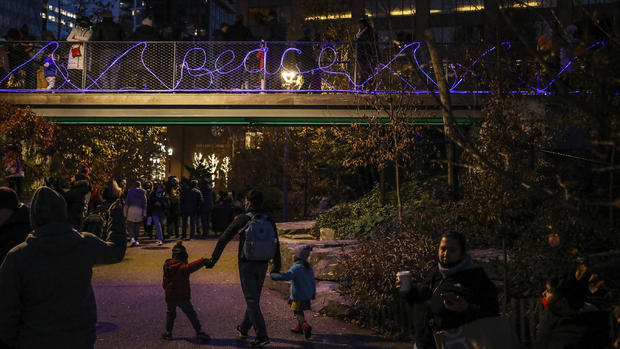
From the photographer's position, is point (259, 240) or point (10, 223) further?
point (259, 240)

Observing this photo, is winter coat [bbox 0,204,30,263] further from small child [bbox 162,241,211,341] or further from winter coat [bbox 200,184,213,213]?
winter coat [bbox 200,184,213,213]

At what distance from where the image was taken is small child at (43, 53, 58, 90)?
1599cm

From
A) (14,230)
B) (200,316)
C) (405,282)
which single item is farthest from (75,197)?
(405,282)

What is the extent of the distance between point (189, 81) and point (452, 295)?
501 inches

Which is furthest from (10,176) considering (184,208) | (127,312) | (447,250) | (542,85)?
(447,250)

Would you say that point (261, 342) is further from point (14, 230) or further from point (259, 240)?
point (14, 230)

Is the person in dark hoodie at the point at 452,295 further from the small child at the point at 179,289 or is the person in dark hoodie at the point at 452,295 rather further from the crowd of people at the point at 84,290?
the small child at the point at 179,289

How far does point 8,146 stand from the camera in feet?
52.8

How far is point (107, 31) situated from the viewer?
16.4 m

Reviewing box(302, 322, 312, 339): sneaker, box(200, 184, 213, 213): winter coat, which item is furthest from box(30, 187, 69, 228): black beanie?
box(200, 184, 213, 213): winter coat

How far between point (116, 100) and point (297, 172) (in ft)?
41.2

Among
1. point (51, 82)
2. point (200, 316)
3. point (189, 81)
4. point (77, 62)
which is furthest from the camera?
point (51, 82)

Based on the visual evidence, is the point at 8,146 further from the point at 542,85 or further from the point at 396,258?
the point at 542,85

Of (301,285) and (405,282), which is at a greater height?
(405,282)
